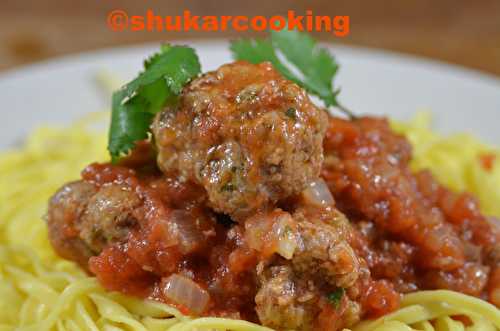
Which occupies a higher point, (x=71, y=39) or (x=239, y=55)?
(x=239, y=55)

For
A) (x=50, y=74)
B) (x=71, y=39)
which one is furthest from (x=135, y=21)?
(x=50, y=74)

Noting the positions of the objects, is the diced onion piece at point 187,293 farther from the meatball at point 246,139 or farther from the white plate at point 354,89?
the white plate at point 354,89

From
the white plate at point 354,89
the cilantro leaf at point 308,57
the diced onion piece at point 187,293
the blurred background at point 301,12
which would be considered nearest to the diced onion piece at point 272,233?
the diced onion piece at point 187,293

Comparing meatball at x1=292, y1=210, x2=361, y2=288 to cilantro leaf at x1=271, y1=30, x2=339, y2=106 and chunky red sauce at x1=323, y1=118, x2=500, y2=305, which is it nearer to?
chunky red sauce at x1=323, y1=118, x2=500, y2=305

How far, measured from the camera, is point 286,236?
3713 millimetres

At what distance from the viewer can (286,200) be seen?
4.07 m

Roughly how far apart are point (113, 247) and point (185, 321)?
63 cm

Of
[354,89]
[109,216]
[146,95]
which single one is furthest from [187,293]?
[354,89]

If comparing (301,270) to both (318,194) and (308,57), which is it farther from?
(308,57)

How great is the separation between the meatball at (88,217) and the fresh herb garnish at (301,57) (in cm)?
144

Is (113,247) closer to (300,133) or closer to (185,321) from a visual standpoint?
(185,321)

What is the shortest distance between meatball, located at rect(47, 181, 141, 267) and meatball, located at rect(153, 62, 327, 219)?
445mm

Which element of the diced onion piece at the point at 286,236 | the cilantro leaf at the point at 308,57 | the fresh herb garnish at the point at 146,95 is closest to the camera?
the diced onion piece at the point at 286,236

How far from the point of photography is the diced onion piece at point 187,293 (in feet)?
13.3
